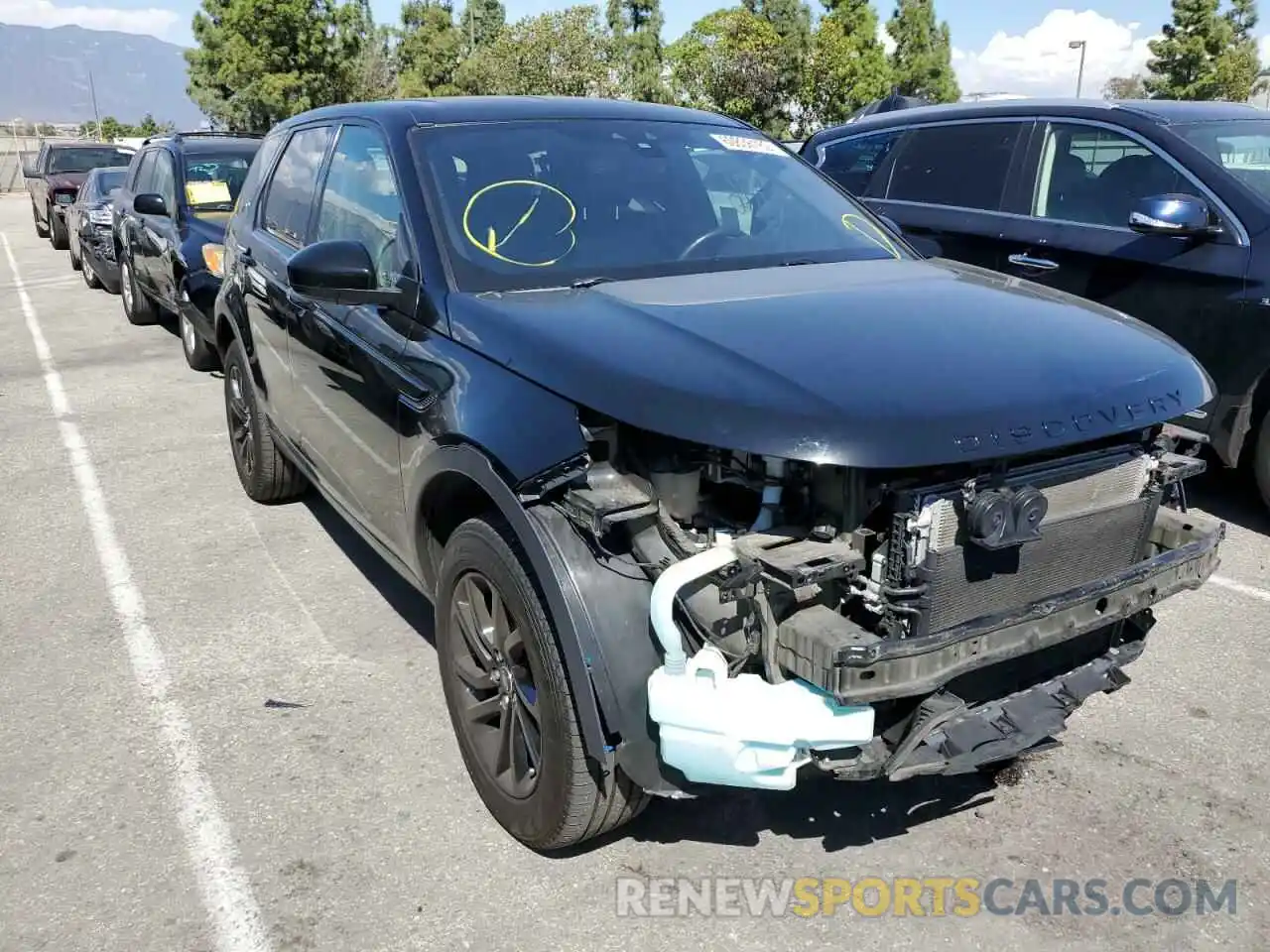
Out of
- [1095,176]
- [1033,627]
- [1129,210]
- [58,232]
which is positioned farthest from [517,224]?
[58,232]

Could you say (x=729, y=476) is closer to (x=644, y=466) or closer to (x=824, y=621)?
(x=644, y=466)

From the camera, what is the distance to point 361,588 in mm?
4594

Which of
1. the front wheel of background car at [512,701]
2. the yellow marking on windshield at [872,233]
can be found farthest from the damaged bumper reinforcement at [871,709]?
the yellow marking on windshield at [872,233]

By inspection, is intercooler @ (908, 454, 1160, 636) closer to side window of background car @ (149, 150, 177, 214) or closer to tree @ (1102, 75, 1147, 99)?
side window of background car @ (149, 150, 177, 214)

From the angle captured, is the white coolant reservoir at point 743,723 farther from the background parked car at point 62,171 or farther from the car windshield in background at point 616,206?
the background parked car at point 62,171

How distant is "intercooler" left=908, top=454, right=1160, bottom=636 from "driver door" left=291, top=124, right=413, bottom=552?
1596 millimetres

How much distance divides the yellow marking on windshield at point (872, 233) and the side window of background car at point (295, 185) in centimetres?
202

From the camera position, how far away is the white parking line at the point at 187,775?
2668 millimetres

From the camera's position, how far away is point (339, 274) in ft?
10.2

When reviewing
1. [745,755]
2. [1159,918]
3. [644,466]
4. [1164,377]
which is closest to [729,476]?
[644,466]

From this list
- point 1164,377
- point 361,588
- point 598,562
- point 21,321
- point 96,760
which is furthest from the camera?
point 21,321

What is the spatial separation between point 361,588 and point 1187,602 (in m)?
3.39

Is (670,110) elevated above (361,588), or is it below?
above

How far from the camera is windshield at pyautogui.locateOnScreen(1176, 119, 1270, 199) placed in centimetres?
515
